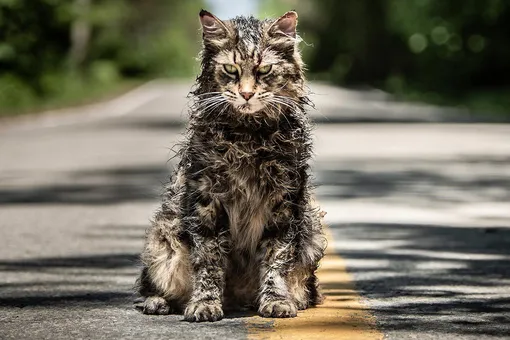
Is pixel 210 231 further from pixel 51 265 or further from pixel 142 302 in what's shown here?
pixel 51 265

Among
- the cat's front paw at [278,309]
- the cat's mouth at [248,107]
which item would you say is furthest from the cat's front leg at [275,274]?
the cat's mouth at [248,107]

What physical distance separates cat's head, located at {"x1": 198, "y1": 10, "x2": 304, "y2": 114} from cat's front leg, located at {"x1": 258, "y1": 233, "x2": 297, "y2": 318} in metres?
0.68

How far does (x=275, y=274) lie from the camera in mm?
6355

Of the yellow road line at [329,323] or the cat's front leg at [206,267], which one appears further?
the cat's front leg at [206,267]

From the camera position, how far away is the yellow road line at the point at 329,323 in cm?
602

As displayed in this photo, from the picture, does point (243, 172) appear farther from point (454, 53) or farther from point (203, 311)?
point (454, 53)

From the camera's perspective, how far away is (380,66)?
211ft

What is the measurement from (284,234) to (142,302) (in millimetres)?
973

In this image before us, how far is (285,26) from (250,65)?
274 millimetres

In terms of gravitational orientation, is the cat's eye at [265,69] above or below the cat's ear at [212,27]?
below

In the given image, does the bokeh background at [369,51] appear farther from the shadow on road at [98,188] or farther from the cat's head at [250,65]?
the cat's head at [250,65]

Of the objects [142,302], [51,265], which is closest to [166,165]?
[51,265]

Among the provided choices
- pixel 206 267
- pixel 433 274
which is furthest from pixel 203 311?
pixel 433 274

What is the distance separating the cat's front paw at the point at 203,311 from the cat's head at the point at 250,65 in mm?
967
